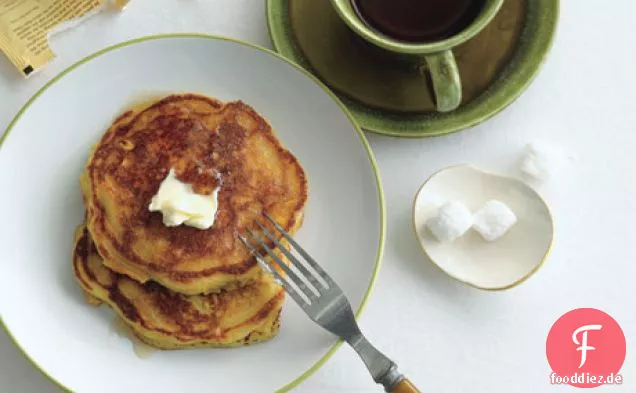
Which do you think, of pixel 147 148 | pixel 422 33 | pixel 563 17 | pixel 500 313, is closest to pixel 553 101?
pixel 563 17

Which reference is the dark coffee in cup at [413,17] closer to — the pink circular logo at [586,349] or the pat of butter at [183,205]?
the pat of butter at [183,205]

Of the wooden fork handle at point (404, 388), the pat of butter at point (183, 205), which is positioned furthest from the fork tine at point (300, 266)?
the wooden fork handle at point (404, 388)

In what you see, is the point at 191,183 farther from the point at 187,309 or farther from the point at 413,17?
the point at 413,17

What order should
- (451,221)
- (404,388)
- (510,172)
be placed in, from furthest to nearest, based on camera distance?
1. (510,172)
2. (451,221)
3. (404,388)

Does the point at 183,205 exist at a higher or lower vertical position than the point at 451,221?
higher

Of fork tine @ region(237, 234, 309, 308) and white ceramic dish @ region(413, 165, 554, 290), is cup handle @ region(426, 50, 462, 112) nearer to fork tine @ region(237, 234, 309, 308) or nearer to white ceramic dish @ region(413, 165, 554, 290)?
white ceramic dish @ region(413, 165, 554, 290)

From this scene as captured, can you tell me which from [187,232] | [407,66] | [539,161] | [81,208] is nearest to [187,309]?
[187,232]

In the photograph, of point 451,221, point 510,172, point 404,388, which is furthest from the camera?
point 510,172
